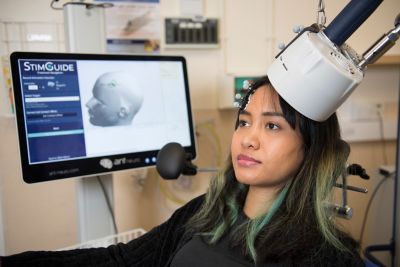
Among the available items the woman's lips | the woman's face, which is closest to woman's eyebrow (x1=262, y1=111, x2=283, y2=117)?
the woman's face

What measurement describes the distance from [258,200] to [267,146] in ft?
0.67

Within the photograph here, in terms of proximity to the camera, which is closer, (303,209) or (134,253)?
(303,209)

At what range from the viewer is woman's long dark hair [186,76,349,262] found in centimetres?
97

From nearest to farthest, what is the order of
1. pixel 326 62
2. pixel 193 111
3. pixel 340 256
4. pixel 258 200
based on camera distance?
pixel 326 62, pixel 340 256, pixel 258 200, pixel 193 111

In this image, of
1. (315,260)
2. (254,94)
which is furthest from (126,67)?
(315,260)

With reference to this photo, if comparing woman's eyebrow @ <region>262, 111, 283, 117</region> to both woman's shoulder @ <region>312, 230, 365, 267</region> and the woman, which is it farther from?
woman's shoulder @ <region>312, 230, 365, 267</region>

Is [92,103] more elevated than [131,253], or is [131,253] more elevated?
[92,103]

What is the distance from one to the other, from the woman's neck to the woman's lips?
12cm

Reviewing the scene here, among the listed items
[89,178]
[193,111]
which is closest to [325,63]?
[89,178]

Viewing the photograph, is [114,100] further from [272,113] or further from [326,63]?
[326,63]

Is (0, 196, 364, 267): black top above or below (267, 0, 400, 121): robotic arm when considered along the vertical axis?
below

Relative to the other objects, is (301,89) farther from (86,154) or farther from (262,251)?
(86,154)

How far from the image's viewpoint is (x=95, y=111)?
4.07ft

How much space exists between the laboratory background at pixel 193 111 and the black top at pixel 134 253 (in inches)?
7.6
